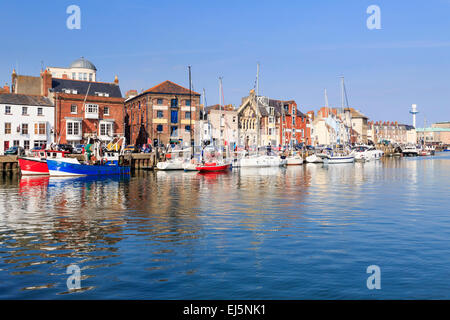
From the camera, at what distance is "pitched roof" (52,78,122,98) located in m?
83.6

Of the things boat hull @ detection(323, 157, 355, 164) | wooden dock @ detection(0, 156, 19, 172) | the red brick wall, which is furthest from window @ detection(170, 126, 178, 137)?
wooden dock @ detection(0, 156, 19, 172)

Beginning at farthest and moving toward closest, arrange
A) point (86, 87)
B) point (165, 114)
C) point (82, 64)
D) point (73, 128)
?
point (82, 64)
point (165, 114)
point (86, 87)
point (73, 128)

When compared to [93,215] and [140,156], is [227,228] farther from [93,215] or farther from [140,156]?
[140,156]

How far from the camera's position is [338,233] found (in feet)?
65.8

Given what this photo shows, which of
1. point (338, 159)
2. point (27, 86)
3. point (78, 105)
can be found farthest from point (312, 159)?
point (27, 86)

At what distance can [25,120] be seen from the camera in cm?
7594

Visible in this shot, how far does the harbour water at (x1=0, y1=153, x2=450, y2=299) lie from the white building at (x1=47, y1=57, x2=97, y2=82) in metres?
94.2

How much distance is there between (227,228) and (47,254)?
8.32 m

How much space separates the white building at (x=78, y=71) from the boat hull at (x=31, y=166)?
232 feet

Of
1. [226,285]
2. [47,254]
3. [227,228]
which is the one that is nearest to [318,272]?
[226,285]

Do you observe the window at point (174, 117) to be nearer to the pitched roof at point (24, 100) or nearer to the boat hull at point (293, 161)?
the pitched roof at point (24, 100)

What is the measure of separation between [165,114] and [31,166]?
39488 millimetres

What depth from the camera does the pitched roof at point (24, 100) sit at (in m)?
74.8

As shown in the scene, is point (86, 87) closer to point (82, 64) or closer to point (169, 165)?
point (169, 165)
